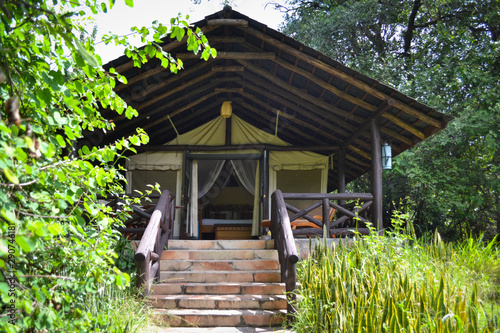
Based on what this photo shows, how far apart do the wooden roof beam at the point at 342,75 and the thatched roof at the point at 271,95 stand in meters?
0.01

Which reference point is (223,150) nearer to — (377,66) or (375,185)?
(375,185)

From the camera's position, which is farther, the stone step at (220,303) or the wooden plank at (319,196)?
the wooden plank at (319,196)

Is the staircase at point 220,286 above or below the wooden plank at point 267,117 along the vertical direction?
below

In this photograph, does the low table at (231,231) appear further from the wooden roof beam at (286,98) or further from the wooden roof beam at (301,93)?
the wooden roof beam at (301,93)

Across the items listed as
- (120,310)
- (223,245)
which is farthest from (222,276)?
(120,310)

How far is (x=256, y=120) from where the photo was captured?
945cm

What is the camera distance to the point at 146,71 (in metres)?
6.66

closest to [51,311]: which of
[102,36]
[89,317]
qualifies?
[89,317]

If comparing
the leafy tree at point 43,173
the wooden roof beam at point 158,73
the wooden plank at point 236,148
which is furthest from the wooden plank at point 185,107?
the leafy tree at point 43,173

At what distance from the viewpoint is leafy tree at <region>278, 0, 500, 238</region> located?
1032 centimetres

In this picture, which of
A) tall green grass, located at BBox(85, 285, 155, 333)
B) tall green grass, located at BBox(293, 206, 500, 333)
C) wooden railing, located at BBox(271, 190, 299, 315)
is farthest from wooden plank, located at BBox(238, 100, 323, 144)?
tall green grass, located at BBox(85, 285, 155, 333)

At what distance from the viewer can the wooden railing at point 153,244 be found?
4.36m

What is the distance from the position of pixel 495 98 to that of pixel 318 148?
472 cm

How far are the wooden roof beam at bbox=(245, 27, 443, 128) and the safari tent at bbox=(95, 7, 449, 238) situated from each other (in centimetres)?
2
